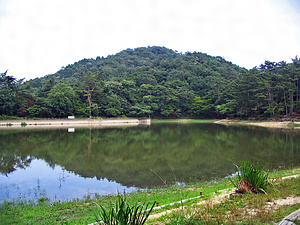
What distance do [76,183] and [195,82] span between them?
61831 mm

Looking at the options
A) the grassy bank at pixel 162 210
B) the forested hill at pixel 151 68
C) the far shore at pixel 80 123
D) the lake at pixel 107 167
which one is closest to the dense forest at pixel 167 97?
the forested hill at pixel 151 68

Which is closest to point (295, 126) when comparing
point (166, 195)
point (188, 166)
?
point (188, 166)

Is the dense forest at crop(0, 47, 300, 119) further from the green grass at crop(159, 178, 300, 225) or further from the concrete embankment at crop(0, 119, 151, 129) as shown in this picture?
the green grass at crop(159, 178, 300, 225)

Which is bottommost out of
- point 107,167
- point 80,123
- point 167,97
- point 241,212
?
point 107,167

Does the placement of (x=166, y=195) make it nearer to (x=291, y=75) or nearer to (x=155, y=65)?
(x=291, y=75)

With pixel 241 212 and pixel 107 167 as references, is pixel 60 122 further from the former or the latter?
pixel 241 212

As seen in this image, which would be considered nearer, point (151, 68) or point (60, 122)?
point (60, 122)

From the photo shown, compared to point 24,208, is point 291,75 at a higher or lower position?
higher

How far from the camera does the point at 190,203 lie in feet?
17.5

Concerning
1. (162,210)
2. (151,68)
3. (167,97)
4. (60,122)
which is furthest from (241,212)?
(151,68)

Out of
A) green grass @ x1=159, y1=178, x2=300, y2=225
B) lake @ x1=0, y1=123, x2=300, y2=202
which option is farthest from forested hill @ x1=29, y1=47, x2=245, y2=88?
green grass @ x1=159, y1=178, x2=300, y2=225

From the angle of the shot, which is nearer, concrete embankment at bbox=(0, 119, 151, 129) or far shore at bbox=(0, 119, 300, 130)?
far shore at bbox=(0, 119, 300, 130)

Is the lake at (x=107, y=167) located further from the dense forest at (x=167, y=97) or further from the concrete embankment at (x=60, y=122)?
the dense forest at (x=167, y=97)

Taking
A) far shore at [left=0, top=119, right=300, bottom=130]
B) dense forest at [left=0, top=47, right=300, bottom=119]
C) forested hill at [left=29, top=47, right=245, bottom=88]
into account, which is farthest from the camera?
forested hill at [left=29, top=47, right=245, bottom=88]
